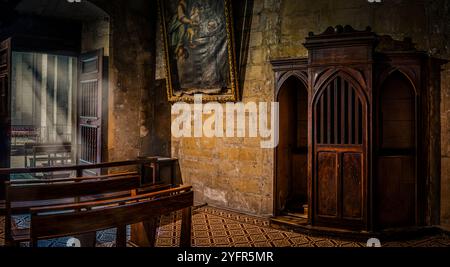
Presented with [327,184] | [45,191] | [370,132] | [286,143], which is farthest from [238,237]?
[45,191]

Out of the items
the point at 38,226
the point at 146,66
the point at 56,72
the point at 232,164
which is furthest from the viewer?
the point at 56,72

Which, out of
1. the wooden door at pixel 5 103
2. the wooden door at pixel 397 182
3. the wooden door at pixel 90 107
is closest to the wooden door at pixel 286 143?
the wooden door at pixel 397 182

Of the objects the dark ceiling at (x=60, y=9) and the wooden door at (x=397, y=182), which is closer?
the wooden door at (x=397, y=182)

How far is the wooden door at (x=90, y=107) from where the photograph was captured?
717 centimetres

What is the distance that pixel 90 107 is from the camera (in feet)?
24.7

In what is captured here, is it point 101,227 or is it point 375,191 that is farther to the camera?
point 375,191

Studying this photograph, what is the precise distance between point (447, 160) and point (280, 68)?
2515 mm

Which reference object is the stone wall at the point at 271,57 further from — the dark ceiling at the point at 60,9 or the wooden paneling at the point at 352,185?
the dark ceiling at the point at 60,9

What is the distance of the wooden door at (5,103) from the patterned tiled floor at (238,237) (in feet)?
5.18

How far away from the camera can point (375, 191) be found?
4.90 m

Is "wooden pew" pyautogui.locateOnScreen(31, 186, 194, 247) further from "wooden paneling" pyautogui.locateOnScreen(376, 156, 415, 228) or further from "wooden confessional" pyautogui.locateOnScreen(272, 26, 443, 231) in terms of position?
"wooden paneling" pyautogui.locateOnScreen(376, 156, 415, 228)

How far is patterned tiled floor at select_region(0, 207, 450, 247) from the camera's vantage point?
464 cm
